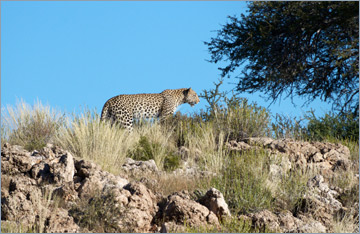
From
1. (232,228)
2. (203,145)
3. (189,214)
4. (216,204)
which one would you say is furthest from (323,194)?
(203,145)

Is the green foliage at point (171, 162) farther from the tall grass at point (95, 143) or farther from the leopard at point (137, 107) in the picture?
the leopard at point (137, 107)

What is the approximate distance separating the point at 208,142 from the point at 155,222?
17.6 feet

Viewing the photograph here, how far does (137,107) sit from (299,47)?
7.55 metres

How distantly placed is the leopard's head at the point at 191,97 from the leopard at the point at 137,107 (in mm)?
539

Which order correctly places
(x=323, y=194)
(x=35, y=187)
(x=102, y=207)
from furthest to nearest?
(x=323, y=194) → (x=35, y=187) → (x=102, y=207)

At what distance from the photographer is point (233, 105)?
14.4 m

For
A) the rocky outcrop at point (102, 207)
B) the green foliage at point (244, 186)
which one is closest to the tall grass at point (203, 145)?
the green foliage at point (244, 186)

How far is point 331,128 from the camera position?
1471 centimetres

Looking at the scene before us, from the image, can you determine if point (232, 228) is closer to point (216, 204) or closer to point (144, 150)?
point (216, 204)

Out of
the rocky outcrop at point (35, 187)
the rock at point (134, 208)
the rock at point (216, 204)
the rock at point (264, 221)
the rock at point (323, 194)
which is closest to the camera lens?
the rocky outcrop at point (35, 187)

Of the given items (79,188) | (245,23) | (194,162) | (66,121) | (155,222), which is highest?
(245,23)

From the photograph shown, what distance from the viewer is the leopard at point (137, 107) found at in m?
14.6

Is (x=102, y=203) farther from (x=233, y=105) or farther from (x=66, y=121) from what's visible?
(x=233, y=105)

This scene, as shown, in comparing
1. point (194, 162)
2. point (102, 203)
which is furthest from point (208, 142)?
point (102, 203)
